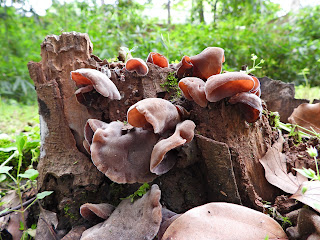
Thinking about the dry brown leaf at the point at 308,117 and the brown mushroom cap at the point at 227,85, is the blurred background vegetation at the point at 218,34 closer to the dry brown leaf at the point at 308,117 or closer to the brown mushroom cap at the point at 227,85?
the dry brown leaf at the point at 308,117

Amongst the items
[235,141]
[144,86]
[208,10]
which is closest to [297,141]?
[235,141]

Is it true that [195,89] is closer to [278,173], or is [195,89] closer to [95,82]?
[95,82]

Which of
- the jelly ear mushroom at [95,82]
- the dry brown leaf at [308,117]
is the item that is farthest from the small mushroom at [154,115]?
the dry brown leaf at [308,117]

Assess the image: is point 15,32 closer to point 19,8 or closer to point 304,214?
point 19,8

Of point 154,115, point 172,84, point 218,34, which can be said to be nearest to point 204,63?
point 172,84

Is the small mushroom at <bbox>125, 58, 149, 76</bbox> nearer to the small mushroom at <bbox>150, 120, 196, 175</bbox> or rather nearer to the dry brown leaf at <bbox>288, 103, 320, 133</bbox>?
the small mushroom at <bbox>150, 120, 196, 175</bbox>

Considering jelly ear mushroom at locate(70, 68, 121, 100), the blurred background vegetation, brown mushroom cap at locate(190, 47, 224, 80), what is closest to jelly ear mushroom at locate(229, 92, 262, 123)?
brown mushroom cap at locate(190, 47, 224, 80)
